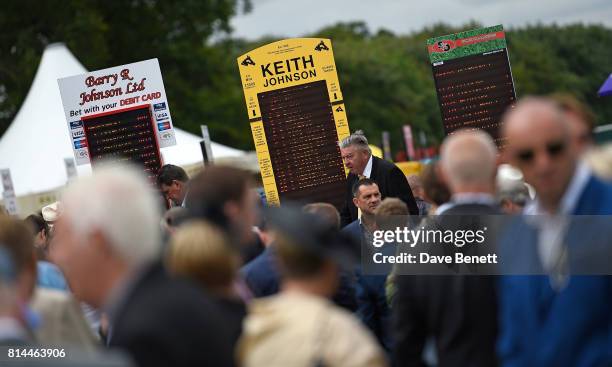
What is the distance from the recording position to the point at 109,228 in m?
4.05

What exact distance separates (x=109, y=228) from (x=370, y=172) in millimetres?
7280

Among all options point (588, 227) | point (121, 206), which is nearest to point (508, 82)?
point (588, 227)

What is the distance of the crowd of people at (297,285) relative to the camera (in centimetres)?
400

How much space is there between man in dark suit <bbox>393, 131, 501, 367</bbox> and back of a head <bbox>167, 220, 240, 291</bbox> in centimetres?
101

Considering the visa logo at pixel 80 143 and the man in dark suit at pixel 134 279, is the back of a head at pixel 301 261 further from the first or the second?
the visa logo at pixel 80 143

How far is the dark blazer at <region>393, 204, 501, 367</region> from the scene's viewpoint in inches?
203

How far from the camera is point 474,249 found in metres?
5.95

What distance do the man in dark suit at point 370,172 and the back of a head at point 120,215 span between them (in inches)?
261

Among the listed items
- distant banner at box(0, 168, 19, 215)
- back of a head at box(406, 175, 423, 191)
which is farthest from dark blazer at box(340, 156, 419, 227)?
distant banner at box(0, 168, 19, 215)

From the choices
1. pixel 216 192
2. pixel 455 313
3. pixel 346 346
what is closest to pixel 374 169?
pixel 455 313

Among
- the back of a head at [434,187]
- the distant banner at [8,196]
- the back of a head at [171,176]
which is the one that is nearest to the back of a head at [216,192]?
the back of a head at [434,187]

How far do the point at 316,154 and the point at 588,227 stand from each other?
8132 mm

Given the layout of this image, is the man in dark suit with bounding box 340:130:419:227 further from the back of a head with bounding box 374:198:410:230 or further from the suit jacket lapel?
the back of a head with bounding box 374:198:410:230

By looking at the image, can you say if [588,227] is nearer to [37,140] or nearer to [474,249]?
[474,249]
